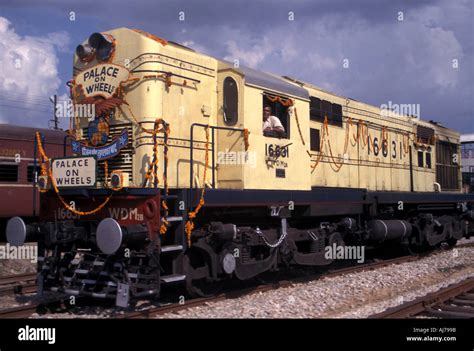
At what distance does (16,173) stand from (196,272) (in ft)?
28.6

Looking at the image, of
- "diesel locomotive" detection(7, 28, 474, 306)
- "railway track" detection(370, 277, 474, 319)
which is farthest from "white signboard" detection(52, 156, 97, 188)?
"railway track" detection(370, 277, 474, 319)

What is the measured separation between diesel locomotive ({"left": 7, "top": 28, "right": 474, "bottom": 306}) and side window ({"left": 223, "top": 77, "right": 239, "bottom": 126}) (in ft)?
0.06

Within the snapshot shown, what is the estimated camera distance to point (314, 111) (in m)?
10.1

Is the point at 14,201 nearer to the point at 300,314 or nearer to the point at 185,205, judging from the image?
the point at 185,205

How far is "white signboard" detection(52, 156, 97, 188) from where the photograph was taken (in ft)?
23.0

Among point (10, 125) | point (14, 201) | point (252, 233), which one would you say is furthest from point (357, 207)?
point (10, 125)

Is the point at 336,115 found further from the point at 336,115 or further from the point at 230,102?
the point at 230,102

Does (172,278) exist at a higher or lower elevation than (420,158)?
lower

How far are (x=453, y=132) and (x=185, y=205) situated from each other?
12239 millimetres

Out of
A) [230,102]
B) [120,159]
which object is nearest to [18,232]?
[120,159]

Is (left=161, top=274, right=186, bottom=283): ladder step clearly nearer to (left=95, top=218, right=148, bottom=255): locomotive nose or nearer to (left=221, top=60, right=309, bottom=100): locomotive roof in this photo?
(left=95, top=218, right=148, bottom=255): locomotive nose

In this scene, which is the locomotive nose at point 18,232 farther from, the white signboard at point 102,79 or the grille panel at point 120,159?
the white signboard at point 102,79

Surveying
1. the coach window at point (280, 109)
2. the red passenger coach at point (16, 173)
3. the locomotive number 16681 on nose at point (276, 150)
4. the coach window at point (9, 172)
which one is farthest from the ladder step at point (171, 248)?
the coach window at point (9, 172)

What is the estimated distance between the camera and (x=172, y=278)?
6.71 metres
